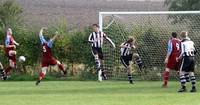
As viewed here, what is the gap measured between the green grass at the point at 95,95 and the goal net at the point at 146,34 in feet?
8.35

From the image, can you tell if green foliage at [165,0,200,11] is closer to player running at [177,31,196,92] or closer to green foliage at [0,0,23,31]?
green foliage at [0,0,23,31]

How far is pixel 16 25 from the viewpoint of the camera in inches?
1217

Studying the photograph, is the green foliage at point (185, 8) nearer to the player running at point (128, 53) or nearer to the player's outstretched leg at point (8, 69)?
the player running at point (128, 53)

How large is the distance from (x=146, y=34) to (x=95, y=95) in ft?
25.6

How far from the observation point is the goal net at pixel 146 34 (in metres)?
25.9

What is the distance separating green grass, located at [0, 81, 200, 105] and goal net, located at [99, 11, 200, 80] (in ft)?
8.35

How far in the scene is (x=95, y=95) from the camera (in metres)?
19.0

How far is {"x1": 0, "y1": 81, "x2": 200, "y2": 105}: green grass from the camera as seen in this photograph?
1706 centimetres

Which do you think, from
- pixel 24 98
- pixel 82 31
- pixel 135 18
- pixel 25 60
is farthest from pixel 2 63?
pixel 24 98

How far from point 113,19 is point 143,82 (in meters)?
3.28

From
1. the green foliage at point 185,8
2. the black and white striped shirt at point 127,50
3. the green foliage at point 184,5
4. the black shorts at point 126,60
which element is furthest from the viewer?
the green foliage at point 184,5

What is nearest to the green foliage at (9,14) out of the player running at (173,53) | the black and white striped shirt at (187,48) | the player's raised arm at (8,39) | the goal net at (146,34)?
the player's raised arm at (8,39)

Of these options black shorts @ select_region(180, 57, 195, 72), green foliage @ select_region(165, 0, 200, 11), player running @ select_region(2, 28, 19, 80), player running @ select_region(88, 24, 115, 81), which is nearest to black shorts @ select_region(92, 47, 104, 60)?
player running @ select_region(88, 24, 115, 81)

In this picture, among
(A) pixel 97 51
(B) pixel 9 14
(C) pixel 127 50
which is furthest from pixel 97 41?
(B) pixel 9 14
